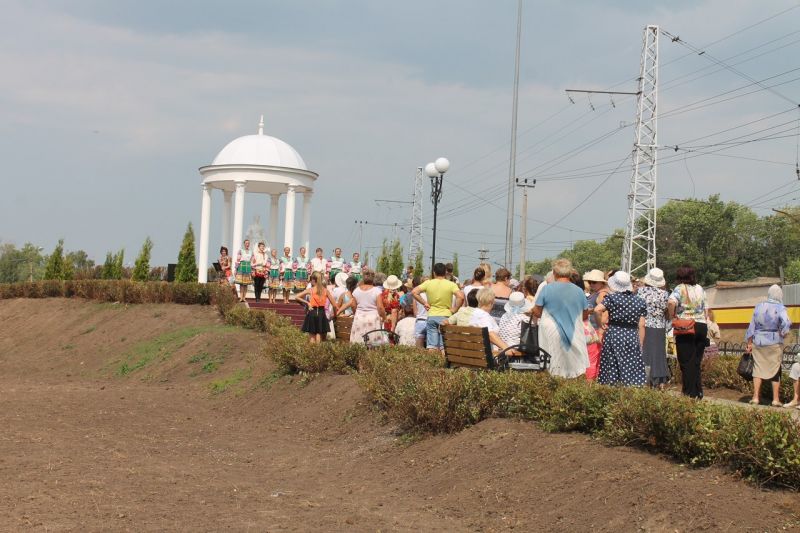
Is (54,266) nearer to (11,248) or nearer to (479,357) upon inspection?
(479,357)

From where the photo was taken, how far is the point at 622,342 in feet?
33.6

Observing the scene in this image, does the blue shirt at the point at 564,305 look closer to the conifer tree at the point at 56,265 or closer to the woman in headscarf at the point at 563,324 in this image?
the woman in headscarf at the point at 563,324

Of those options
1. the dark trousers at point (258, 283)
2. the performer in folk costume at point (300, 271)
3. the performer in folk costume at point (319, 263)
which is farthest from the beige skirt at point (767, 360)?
the performer in folk costume at point (300, 271)

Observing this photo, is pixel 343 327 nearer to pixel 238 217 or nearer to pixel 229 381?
pixel 229 381

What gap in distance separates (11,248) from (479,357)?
126062mm

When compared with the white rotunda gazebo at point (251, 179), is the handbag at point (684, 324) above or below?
below

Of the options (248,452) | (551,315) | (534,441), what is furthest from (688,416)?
(248,452)

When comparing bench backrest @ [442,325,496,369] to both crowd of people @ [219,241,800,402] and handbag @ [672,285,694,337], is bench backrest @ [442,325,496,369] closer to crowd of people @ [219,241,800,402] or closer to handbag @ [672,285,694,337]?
crowd of people @ [219,241,800,402]

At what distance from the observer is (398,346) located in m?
13.3

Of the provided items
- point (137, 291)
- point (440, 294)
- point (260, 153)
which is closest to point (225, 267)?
point (137, 291)

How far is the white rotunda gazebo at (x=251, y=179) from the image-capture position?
99.1 ft

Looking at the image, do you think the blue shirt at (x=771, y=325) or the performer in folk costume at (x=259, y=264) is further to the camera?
the performer in folk costume at (x=259, y=264)

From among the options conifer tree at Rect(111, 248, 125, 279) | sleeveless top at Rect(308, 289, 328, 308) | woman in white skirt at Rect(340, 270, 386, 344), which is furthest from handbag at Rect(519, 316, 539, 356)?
conifer tree at Rect(111, 248, 125, 279)

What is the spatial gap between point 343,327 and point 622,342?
22.2 ft
